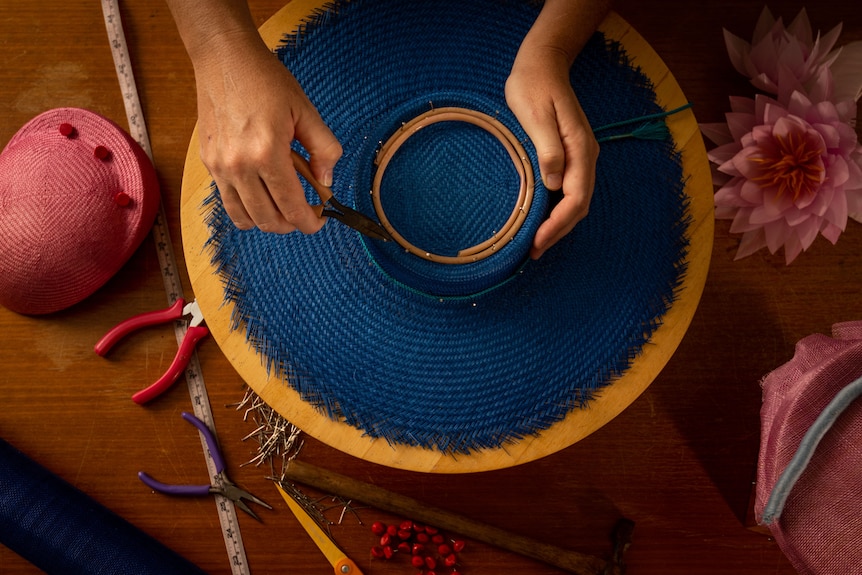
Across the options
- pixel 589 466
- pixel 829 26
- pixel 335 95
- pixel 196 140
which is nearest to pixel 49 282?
pixel 196 140

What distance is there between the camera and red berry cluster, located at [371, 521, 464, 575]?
1294mm

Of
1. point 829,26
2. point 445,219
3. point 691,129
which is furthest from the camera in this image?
point 829,26

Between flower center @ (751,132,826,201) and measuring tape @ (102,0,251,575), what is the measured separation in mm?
1065

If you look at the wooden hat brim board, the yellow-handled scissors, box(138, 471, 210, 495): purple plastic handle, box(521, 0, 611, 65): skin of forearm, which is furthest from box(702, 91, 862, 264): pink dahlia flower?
box(138, 471, 210, 495): purple plastic handle

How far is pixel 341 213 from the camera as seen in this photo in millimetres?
796

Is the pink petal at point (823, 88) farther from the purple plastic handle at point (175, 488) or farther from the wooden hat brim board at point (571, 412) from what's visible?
the purple plastic handle at point (175, 488)

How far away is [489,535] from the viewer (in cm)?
128

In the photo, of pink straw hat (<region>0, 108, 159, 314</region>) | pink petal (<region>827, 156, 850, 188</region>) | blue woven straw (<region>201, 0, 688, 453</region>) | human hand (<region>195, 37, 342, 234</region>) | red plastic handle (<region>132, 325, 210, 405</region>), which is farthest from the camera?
red plastic handle (<region>132, 325, 210, 405</region>)

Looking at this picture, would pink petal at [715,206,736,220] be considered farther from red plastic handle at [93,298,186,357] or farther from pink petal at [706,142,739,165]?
red plastic handle at [93,298,186,357]

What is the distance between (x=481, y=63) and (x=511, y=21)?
2.9 inches

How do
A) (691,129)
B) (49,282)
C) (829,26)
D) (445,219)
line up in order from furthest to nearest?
(829,26)
(49,282)
(691,129)
(445,219)

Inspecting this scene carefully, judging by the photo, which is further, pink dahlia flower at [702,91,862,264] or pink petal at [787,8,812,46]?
pink petal at [787,8,812,46]

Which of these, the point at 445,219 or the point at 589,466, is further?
the point at 589,466

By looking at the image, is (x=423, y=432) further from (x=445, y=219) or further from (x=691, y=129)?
(x=691, y=129)
